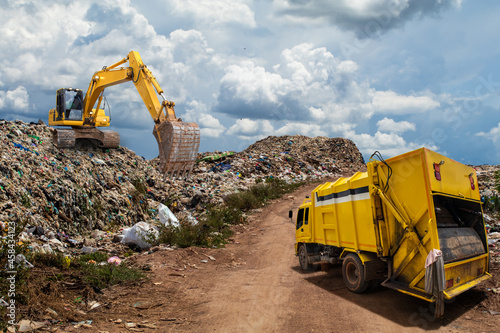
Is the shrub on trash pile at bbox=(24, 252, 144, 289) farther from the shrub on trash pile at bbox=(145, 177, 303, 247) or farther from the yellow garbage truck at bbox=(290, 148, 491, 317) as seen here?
the yellow garbage truck at bbox=(290, 148, 491, 317)

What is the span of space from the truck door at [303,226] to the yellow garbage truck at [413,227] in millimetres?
1175

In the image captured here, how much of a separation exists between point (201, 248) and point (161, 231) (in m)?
1.30

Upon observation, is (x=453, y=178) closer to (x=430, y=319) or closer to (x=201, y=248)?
(x=430, y=319)

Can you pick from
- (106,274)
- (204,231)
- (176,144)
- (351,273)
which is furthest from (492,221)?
(106,274)

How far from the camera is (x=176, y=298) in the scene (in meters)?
6.40

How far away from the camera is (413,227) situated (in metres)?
5.46

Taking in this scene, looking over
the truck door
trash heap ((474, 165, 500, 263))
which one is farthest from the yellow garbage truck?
trash heap ((474, 165, 500, 263))

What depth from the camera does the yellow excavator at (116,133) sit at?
10.0 metres

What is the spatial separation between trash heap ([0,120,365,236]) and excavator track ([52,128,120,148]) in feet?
0.96

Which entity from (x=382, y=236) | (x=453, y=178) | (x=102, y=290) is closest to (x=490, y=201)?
(x=453, y=178)

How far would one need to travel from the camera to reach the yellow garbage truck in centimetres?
528

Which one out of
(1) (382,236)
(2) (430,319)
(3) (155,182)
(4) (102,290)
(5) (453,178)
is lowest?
(2) (430,319)

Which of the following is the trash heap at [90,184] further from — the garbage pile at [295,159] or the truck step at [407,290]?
the truck step at [407,290]

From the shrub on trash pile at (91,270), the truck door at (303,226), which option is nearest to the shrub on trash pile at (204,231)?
the shrub on trash pile at (91,270)
